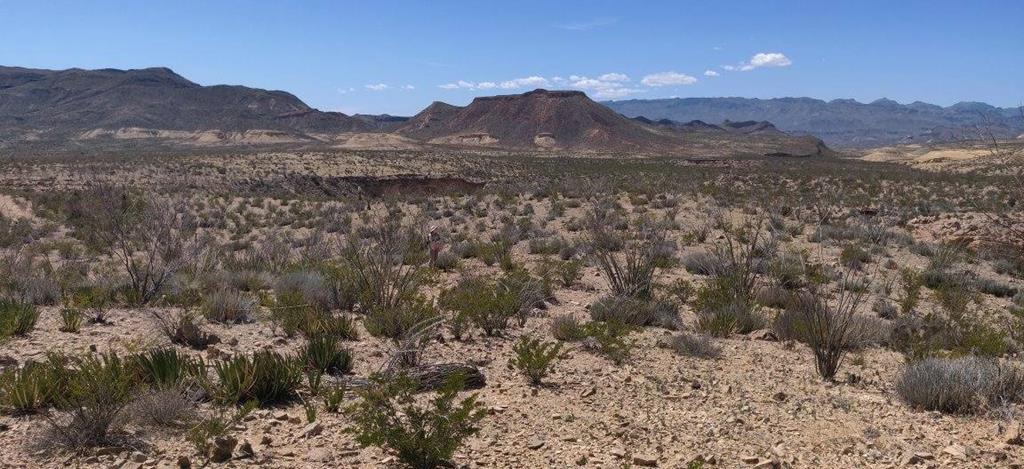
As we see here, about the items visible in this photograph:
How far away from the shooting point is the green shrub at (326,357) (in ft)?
22.3

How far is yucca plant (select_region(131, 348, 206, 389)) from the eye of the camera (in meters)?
5.82

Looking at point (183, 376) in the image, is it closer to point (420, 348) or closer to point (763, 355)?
point (420, 348)

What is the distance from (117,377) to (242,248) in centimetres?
1385

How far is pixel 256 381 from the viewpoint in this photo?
5.81 m

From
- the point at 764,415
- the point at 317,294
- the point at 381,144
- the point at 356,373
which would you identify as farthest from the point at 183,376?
the point at 381,144

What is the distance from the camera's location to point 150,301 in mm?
9430

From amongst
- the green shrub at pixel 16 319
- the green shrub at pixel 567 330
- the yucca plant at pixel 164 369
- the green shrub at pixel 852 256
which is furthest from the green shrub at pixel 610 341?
the green shrub at pixel 852 256

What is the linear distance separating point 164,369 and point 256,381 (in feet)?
2.56

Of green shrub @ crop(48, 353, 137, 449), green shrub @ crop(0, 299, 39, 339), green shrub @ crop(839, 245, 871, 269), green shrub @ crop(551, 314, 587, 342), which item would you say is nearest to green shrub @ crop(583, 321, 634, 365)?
green shrub @ crop(551, 314, 587, 342)

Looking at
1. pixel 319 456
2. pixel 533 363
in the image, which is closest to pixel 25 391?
pixel 319 456

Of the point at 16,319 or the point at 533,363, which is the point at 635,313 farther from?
the point at 16,319

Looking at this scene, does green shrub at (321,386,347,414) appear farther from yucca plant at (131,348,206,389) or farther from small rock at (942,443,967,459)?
small rock at (942,443,967,459)

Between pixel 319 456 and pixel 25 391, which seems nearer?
pixel 319 456

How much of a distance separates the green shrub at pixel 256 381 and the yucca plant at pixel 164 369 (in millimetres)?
211
